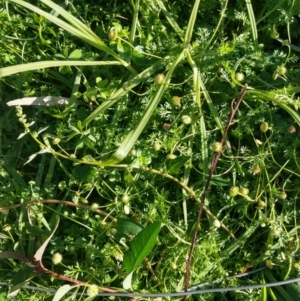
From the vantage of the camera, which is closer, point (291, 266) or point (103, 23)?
point (291, 266)

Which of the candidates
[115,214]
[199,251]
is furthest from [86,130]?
[199,251]

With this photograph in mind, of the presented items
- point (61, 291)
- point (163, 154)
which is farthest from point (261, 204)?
point (61, 291)

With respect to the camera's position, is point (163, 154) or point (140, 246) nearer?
point (140, 246)

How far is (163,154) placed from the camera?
1.33 metres

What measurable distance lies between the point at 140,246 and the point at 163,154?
10.2 inches

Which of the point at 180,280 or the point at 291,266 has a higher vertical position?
the point at 291,266

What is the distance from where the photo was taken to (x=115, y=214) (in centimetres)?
133

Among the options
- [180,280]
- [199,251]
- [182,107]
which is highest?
[182,107]

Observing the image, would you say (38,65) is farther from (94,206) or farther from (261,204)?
(261,204)

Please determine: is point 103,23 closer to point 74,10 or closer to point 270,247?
point 74,10

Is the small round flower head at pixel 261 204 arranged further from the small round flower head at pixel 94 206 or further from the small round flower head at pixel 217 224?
the small round flower head at pixel 94 206

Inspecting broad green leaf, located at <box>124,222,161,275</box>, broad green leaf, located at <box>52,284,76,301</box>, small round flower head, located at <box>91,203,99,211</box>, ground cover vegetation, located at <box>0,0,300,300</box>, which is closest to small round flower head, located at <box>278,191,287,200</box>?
ground cover vegetation, located at <box>0,0,300,300</box>

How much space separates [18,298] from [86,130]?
52 centimetres

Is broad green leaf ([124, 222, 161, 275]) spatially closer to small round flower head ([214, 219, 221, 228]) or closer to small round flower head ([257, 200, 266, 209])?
small round flower head ([214, 219, 221, 228])
